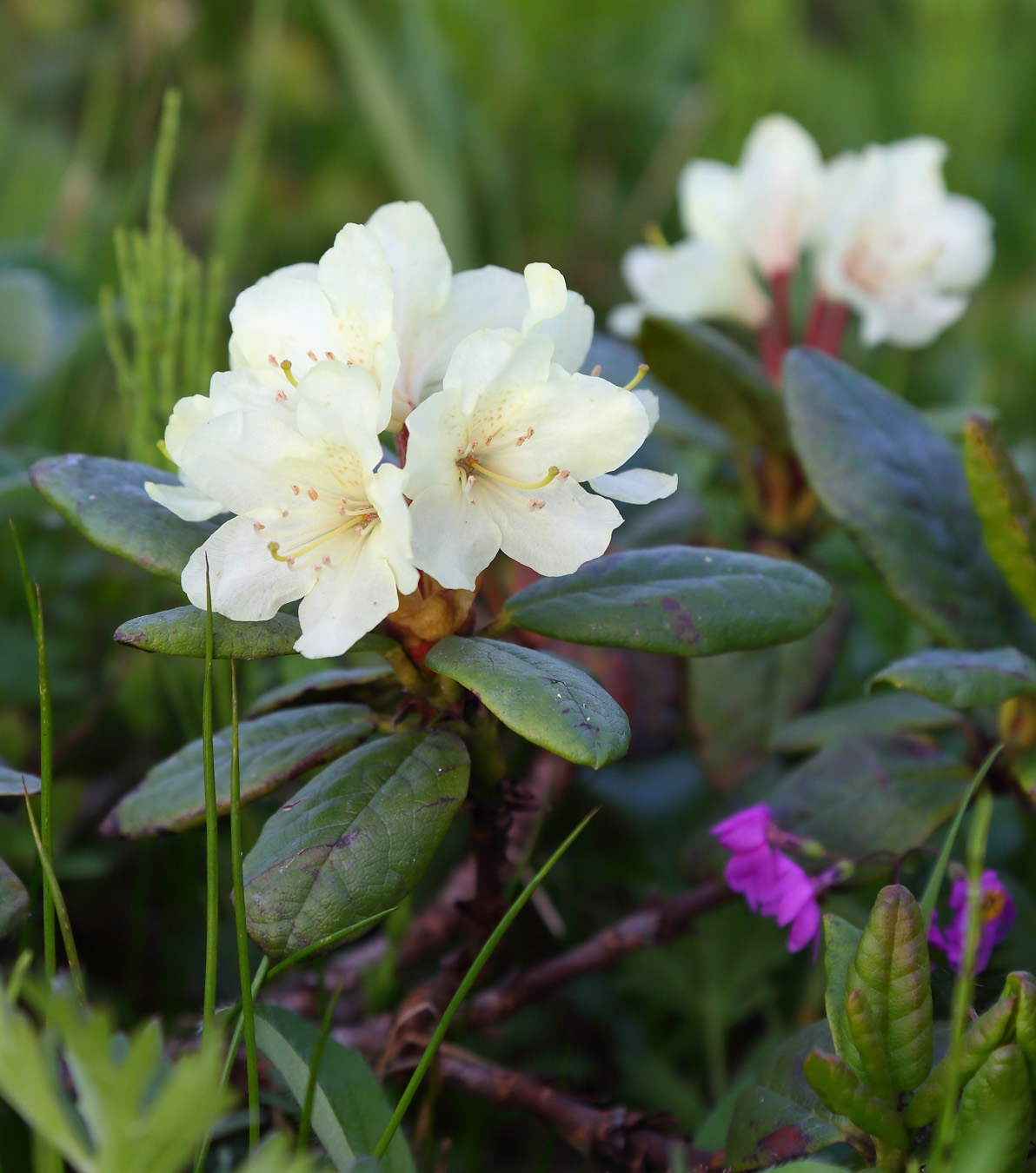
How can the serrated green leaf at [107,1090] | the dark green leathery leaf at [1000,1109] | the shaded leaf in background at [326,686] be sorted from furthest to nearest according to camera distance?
the shaded leaf in background at [326,686] < the dark green leathery leaf at [1000,1109] < the serrated green leaf at [107,1090]

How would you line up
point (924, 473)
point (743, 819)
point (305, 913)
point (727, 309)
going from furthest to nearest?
point (727, 309), point (924, 473), point (743, 819), point (305, 913)

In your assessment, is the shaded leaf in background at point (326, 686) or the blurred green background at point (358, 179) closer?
the shaded leaf in background at point (326, 686)

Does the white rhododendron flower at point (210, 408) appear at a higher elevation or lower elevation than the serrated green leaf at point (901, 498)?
higher

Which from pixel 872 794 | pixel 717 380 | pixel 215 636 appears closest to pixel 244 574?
pixel 215 636

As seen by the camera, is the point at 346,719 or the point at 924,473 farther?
the point at 924,473

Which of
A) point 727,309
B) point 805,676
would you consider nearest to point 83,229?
point 727,309

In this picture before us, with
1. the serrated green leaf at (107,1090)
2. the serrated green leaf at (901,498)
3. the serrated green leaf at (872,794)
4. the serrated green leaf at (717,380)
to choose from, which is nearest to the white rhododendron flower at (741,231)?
the serrated green leaf at (717,380)

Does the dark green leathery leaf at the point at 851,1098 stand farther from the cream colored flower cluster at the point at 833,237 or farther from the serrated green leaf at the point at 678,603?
the cream colored flower cluster at the point at 833,237

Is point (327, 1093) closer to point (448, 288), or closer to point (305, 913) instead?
point (305, 913)
